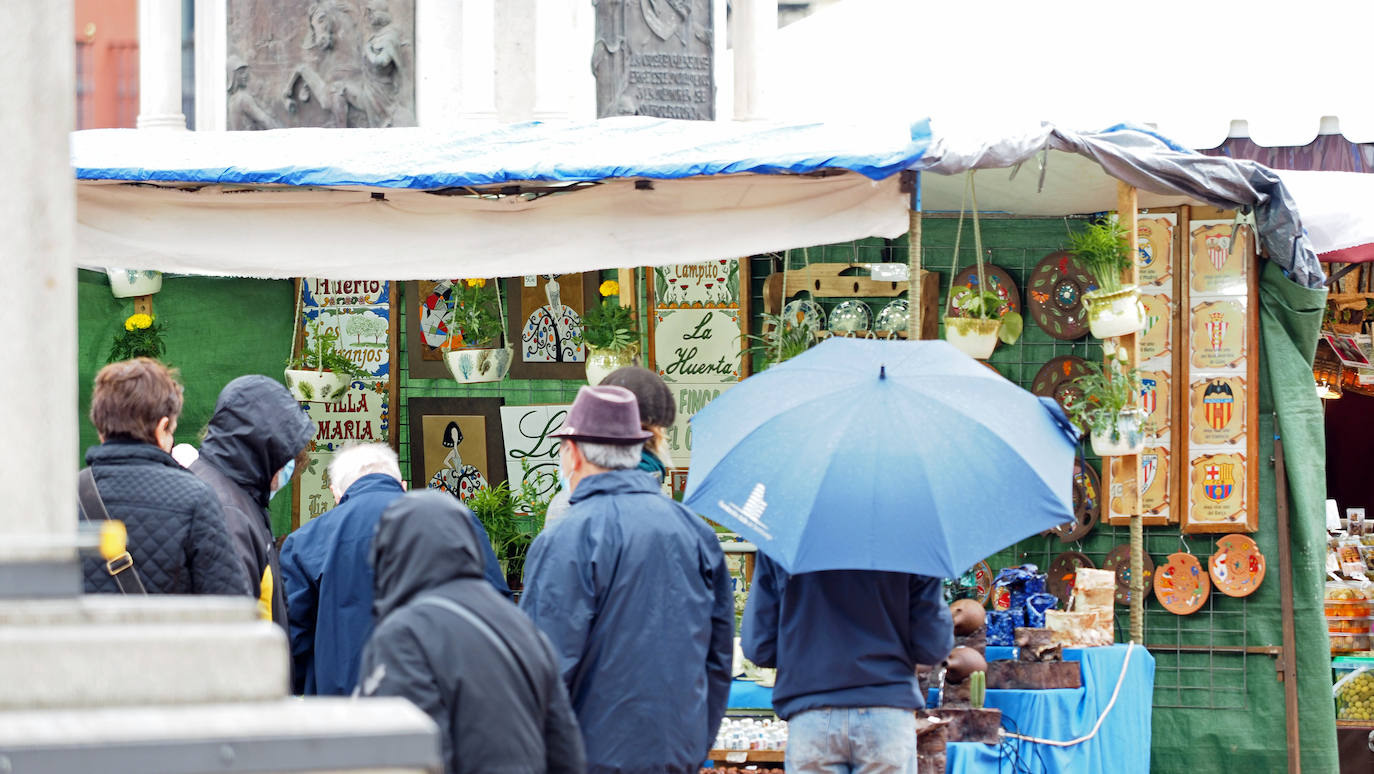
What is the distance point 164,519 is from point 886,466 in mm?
2145

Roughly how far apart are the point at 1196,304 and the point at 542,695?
5.46 metres

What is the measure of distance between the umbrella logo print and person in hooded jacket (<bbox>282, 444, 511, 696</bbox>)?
1.01 m

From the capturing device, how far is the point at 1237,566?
25.8ft

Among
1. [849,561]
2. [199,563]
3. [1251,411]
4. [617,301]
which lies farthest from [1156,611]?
[199,563]

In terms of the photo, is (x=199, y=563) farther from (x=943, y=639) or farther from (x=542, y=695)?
(x=943, y=639)

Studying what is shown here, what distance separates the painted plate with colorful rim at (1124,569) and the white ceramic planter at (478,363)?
3.17m

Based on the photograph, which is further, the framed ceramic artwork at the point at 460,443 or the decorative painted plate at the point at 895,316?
the framed ceramic artwork at the point at 460,443

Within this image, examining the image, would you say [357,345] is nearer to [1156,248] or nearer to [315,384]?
[315,384]

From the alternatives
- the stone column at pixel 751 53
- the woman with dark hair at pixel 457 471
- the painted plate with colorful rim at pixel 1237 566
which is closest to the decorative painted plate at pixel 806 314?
the woman with dark hair at pixel 457 471

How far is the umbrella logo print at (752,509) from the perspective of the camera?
193 inches

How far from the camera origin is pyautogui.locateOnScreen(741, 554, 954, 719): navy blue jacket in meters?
4.84

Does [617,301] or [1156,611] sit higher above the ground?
[617,301]

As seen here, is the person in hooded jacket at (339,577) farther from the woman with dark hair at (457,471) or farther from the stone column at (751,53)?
the stone column at (751,53)

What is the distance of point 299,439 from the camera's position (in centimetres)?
546
